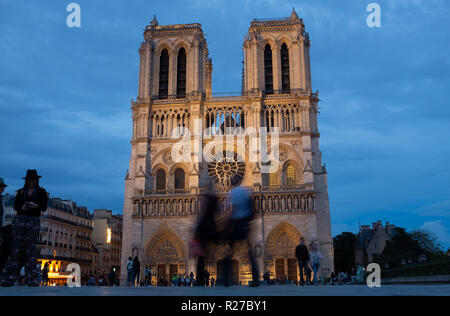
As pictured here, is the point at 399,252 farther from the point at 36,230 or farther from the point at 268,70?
the point at 36,230

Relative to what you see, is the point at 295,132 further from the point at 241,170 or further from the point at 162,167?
the point at 162,167

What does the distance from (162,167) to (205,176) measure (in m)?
3.98

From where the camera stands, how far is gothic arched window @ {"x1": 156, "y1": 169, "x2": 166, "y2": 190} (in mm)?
39344

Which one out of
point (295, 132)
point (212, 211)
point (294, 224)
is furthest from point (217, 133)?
point (212, 211)

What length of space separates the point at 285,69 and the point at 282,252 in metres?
17.5

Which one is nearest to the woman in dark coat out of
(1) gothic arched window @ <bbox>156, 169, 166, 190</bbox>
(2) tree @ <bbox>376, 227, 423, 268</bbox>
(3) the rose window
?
(3) the rose window

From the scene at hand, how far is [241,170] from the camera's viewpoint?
38.5 meters

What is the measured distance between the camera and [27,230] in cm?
1041

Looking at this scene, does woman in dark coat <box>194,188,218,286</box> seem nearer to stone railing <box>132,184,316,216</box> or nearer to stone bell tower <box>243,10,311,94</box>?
stone railing <box>132,184,316,216</box>

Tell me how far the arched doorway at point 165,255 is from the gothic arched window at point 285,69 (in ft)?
56.6

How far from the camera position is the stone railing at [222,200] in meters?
35.9

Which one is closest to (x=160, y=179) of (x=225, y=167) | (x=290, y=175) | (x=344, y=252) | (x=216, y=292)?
(x=225, y=167)

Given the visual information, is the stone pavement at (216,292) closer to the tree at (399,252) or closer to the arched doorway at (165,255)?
the arched doorway at (165,255)

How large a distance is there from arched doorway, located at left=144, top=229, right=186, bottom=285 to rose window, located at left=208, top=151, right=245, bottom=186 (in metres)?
6.33
